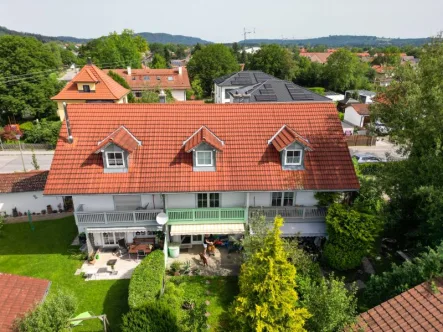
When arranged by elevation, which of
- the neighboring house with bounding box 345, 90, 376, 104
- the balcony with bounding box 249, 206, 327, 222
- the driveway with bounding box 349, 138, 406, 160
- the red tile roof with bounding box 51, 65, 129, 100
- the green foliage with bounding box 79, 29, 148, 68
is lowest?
the driveway with bounding box 349, 138, 406, 160

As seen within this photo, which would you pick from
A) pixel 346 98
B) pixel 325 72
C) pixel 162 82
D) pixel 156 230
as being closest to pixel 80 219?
pixel 156 230

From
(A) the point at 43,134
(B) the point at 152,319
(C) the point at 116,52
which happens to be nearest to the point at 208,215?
(B) the point at 152,319

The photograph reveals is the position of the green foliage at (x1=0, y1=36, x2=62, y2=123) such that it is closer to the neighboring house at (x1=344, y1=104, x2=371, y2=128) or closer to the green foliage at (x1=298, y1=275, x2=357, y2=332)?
the neighboring house at (x1=344, y1=104, x2=371, y2=128)

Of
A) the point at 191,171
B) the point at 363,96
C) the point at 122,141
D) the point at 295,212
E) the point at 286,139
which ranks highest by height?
the point at 122,141

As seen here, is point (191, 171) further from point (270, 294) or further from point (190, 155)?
point (270, 294)

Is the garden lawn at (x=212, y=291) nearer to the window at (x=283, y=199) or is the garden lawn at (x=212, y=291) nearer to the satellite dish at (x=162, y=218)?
the satellite dish at (x=162, y=218)

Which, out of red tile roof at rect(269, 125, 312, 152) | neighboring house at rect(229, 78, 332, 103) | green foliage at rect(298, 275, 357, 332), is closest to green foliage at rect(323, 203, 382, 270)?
red tile roof at rect(269, 125, 312, 152)
